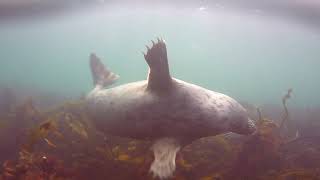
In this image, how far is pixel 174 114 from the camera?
5258 millimetres

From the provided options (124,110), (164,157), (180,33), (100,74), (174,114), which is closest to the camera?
(164,157)

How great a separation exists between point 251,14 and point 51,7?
41.5 ft

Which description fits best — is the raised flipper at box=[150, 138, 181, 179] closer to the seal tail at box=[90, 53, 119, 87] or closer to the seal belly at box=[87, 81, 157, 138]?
the seal belly at box=[87, 81, 157, 138]

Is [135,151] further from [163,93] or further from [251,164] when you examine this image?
[251,164]

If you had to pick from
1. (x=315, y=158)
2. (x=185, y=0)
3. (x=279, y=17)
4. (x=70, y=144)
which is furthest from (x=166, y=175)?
(x=279, y=17)

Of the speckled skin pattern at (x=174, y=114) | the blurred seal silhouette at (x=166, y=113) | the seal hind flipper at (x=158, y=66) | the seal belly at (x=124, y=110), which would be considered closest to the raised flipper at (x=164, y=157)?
the blurred seal silhouette at (x=166, y=113)

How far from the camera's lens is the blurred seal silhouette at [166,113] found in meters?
5.26

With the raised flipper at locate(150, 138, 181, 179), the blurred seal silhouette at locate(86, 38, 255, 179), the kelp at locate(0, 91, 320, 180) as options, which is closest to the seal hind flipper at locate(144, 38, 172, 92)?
the blurred seal silhouette at locate(86, 38, 255, 179)

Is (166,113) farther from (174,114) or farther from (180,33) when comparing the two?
(180,33)

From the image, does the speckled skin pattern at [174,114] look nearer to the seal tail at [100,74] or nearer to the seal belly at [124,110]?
the seal belly at [124,110]

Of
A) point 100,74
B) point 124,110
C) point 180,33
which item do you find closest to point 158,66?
point 124,110

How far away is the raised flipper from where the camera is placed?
4711 mm

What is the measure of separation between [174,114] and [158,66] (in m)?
0.76

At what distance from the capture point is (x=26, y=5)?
18.1m
